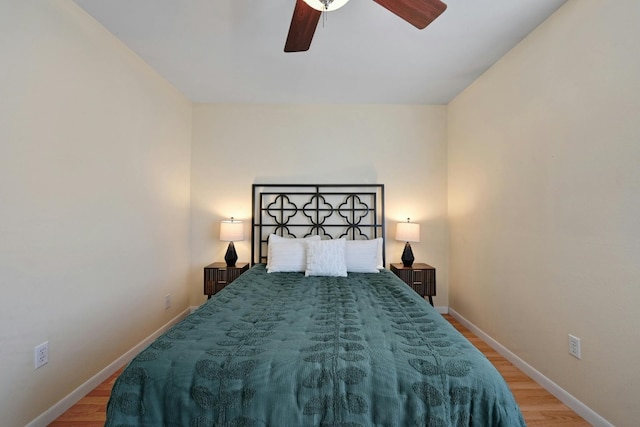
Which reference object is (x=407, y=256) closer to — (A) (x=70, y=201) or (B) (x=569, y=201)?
(B) (x=569, y=201)

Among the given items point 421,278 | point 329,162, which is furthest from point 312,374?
point 329,162

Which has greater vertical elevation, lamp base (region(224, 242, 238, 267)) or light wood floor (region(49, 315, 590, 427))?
lamp base (region(224, 242, 238, 267))

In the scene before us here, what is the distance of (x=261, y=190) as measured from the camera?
351 centimetres

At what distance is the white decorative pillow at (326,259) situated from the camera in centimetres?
273

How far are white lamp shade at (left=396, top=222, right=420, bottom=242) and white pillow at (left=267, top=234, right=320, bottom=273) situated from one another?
1127 mm

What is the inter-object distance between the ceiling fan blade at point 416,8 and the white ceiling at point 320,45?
44 cm

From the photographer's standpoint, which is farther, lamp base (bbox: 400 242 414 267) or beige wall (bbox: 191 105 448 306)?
beige wall (bbox: 191 105 448 306)

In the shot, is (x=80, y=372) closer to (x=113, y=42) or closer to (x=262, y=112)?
(x=113, y=42)

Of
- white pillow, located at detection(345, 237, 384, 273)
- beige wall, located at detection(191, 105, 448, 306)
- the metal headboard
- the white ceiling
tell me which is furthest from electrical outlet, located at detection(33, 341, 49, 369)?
white pillow, located at detection(345, 237, 384, 273)

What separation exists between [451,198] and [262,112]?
8.31 ft

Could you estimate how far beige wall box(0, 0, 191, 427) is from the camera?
152 cm

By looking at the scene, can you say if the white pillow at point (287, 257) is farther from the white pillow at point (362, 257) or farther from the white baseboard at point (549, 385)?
the white baseboard at point (549, 385)

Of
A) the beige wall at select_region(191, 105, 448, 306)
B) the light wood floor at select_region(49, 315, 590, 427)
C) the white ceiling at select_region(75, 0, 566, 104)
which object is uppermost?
the white ceiling at select_region(75, 0, 566, 104)

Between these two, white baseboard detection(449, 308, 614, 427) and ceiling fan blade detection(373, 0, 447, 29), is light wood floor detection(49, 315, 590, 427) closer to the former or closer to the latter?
white baseboard detection(449, 308, 614, 427)
